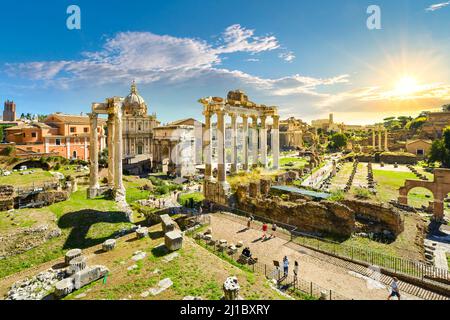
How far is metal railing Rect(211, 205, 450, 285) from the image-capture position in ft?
34.6

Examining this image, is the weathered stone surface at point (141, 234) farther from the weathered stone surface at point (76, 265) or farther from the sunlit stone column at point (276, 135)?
the sunlit stone column at point (276, 135)

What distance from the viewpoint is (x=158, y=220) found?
648 inches

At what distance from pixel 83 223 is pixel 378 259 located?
57.1 feet

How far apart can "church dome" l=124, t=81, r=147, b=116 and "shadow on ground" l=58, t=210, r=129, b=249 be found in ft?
140

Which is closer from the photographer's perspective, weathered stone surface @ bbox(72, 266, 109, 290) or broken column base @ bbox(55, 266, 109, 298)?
broken column base @ bbox(55, 266, 109, 298)

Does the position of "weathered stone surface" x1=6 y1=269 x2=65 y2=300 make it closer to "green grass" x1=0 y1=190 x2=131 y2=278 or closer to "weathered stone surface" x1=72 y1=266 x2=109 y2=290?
"weathered stone surface" x1=72 y1=266 x2=109 y2=290

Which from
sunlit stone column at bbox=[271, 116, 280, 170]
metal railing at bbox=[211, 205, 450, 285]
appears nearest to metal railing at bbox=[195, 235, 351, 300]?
metal railing at bbox=[211, 205, 450, 285]

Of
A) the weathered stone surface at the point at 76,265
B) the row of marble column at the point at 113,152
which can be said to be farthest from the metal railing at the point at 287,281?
the row of marble column at the point at 113,152

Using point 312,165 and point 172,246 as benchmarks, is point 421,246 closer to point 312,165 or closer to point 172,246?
point 172,246

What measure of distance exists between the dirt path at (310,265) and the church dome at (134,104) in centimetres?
4702

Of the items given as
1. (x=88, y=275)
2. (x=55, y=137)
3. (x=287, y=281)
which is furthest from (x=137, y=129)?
(x=287, y=281)

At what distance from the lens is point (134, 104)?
56.0 meters

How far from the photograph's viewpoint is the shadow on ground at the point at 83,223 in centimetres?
1337

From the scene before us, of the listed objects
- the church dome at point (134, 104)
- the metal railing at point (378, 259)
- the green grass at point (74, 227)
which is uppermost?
the church dome at point (134, 104)
